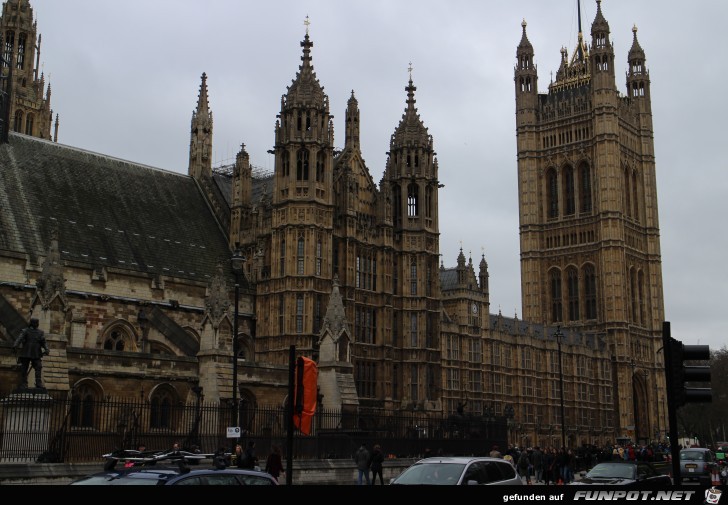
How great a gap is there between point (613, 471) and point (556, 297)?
3768 inches

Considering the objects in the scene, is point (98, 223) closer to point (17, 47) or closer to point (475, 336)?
point (17, 47)

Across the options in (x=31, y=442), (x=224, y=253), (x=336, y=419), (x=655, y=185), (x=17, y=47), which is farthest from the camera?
(x=655, y=185)

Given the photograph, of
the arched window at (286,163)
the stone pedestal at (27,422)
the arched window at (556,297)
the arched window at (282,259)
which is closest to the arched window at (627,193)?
the arched window at (556,297)

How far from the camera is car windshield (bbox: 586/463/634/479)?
21.0 meters

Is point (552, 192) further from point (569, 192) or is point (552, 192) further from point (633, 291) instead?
point (633, 291)

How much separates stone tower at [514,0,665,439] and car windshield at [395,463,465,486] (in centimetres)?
9291

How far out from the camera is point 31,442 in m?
25.8

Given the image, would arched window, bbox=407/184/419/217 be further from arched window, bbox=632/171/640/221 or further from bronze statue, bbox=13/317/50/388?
arched window, bbox=632/171/640/221

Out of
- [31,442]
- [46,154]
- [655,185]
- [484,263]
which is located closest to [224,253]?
[46,154]

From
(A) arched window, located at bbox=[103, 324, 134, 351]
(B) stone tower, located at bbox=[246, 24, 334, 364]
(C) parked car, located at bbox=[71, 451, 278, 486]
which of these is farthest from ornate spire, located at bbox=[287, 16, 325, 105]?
(C) parked car, located at bbox=[71, 451, 278, 486]

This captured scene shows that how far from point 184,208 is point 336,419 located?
49.5 ft

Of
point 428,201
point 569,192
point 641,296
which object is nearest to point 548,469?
point 428,201

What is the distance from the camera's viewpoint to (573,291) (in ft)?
373

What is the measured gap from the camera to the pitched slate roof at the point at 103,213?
38.7 m
